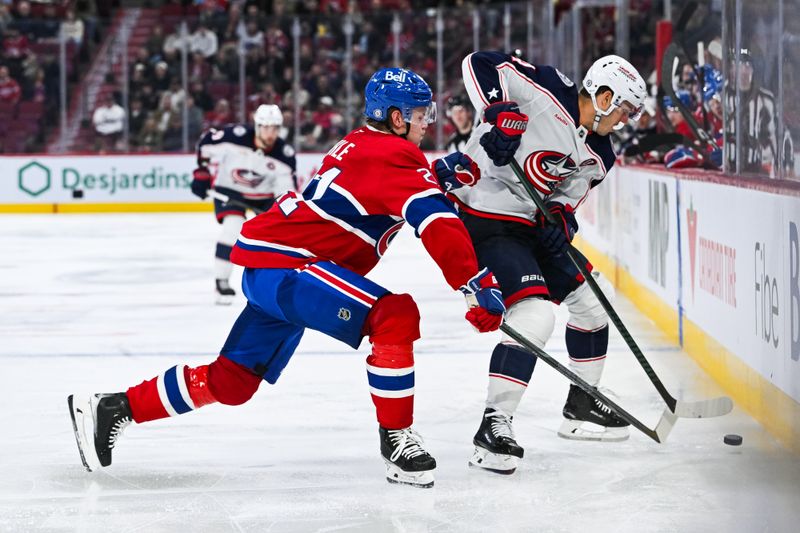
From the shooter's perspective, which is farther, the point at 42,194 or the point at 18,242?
the point at 42,194

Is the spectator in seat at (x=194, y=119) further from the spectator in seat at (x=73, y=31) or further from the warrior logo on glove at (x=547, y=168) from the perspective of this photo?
the warrior logo on glove at (x=547, y=168)

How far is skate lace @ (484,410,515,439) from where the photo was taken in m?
3.36

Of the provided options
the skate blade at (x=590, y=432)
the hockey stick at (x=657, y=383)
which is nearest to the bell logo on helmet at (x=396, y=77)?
the hockey stick at (x=657, y=383)

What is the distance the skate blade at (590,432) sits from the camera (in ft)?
12.3

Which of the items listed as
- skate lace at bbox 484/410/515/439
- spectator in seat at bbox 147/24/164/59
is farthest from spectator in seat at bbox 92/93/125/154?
skate lace at bbox 484/410/515/439

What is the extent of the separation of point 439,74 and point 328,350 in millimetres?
9246

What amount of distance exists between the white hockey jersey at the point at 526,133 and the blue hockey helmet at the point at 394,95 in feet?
1.44

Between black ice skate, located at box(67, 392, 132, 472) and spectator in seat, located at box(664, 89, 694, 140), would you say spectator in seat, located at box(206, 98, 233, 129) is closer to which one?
spectator in seat, located at box(664, 89, 694, 140)

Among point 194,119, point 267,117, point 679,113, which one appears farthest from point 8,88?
point 679,113

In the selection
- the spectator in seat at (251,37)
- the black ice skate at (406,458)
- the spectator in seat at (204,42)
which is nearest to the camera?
the black ice skate at (406,458)

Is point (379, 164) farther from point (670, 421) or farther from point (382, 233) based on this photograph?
point (670, 421)

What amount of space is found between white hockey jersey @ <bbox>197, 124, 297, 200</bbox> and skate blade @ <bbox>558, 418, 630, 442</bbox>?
14.5ft

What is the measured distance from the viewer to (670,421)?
3.68m

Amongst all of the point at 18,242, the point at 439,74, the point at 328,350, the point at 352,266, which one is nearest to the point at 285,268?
the point at 352,266
